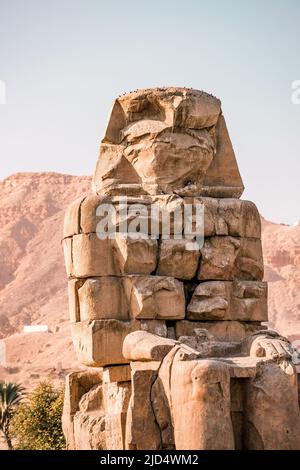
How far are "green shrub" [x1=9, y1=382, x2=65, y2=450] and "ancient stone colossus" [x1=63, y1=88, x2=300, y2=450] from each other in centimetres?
975

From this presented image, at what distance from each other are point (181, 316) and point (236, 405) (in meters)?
1.73

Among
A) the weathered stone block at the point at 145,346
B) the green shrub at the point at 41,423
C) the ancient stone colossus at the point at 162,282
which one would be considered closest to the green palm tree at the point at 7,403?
the green shrub at the point at 41,423

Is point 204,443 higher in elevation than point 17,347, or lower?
higher

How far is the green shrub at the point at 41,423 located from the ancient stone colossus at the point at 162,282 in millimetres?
9750

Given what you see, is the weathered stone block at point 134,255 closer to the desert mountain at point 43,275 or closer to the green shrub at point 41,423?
the green shrub at point 41,423

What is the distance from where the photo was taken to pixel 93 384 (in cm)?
1250

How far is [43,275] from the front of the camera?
73.8 meters

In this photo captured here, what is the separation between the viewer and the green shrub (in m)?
21.9

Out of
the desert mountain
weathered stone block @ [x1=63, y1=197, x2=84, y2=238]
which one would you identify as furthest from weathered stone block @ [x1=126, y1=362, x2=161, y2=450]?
the desert mountain

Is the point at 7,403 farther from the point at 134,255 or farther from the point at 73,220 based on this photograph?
the point at 134,255

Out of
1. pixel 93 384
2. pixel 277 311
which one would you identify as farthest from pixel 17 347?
pixel 93 384

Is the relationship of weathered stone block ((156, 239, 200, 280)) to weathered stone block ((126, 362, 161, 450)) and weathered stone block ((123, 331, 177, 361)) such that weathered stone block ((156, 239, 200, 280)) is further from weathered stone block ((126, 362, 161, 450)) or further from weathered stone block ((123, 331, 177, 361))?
weathered stone block ((126, 362, 161, 450))
